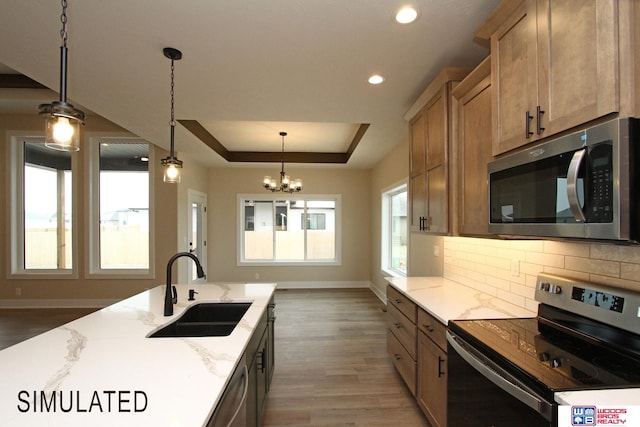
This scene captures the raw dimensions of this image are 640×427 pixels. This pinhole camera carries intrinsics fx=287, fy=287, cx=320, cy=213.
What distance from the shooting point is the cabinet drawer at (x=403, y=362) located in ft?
7.31

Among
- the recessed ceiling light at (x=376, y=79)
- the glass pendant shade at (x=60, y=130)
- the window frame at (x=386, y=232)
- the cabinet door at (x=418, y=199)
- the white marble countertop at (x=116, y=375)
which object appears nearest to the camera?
the white marble countertop at (x=116, y=375)

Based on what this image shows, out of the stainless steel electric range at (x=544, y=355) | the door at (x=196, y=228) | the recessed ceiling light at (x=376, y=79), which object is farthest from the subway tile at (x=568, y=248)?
the door at (x=196, y=228)

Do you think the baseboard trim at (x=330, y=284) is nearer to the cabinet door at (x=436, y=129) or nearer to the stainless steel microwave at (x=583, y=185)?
the cabinet door at (x=436, y=129)

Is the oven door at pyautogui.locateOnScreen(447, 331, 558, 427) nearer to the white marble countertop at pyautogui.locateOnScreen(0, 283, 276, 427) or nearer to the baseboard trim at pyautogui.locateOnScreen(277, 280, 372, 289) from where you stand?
the white marble countertop at pyautogui.locateOnScreen(0, 283, 276, 427)

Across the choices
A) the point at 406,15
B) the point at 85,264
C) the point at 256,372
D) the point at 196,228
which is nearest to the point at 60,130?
the point at 256,372

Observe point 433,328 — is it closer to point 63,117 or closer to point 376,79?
point 376,79

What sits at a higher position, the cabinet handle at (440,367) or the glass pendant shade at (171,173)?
the glass pendant shade at (171,173)

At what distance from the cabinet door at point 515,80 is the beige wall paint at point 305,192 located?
16.3 feet

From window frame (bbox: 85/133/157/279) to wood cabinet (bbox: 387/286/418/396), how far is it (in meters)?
4.09

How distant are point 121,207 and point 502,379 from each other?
5696 millimetres

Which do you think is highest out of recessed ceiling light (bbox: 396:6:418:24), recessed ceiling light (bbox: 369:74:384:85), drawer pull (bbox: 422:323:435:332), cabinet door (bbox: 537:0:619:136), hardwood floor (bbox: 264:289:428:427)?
recessed ceiling light (bbox: 396:6:418:24)

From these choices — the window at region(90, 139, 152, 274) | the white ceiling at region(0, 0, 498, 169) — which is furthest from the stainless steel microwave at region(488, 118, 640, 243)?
the window at region(90, 139, 152, 274)

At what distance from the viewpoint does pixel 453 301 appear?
2.06m

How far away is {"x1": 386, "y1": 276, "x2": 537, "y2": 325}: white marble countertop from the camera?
1.76 meters
